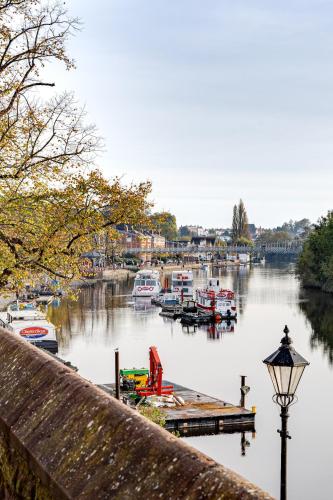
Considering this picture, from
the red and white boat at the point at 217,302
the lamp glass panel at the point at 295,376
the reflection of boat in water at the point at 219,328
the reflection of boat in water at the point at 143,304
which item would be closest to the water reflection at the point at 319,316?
the reflection of boat in water at the point at 219,328

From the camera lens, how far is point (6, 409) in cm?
520

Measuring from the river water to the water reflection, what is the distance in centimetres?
9

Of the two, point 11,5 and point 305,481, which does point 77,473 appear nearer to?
point 11,5

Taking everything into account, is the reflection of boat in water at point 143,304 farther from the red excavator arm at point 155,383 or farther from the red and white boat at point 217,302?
the red excavator arm at point 155,383

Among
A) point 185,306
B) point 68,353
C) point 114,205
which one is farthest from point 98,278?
point 114,205

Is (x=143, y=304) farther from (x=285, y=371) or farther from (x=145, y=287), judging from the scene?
(x=285, y=371)

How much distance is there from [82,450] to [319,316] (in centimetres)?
7440

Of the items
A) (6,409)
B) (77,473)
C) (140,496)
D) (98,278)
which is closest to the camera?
(140,496)

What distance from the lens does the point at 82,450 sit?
13.1ft

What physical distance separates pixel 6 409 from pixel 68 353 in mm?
47623

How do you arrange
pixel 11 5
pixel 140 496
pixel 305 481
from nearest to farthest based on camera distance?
1. pixel 140 496
2. pixel 11 5
3. pixel 305 481

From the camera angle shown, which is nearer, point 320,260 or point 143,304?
point 143,304

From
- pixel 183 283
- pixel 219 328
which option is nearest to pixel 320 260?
pixel 183 283

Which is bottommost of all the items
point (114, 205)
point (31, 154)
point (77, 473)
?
point (77, 473)
